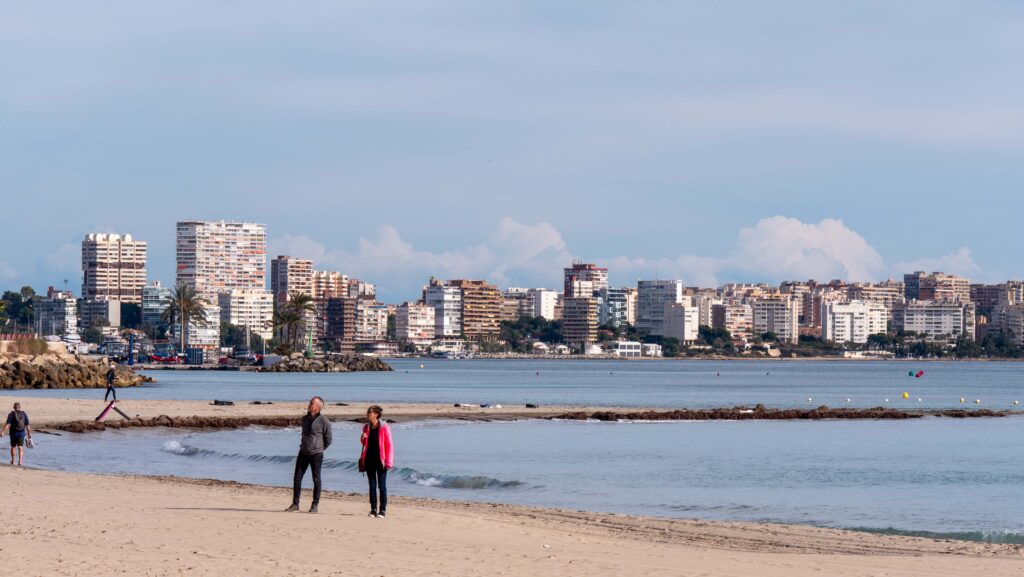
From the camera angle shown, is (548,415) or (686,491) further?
(548,415)

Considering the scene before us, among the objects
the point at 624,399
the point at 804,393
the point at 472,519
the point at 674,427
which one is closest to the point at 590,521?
the point at 472,519

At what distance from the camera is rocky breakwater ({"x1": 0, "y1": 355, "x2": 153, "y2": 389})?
259 ft

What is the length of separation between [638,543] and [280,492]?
7.96 meters

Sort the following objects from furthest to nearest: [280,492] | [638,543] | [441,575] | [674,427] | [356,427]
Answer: [674,427], [356,427], [280,492], [638,543], [441,575]

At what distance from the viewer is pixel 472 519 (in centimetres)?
1911

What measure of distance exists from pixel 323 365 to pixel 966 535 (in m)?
129

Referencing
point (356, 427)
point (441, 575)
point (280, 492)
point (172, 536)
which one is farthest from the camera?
point (356, 427)

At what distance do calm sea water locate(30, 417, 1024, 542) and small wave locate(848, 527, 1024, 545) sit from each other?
0.05 metres

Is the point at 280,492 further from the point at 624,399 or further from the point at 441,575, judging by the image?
the point at 624,399

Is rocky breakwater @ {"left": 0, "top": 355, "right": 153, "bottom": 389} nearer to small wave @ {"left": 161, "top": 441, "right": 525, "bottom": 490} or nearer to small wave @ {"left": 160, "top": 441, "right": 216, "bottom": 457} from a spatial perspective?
small wave @ {"left": 160, "top": 441, "right": 216, "bottom": 457}

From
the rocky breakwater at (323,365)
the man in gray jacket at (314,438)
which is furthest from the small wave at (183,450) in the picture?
the rocky breakwater at (323,365)

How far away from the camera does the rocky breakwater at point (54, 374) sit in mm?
78812

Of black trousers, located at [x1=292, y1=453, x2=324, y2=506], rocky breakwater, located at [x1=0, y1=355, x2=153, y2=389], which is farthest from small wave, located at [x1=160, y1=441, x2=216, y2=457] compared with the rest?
rocky breakwater, located at [x1=0, y1=355, x2=153, y2=389]

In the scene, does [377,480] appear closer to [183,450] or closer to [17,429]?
[17,429]
